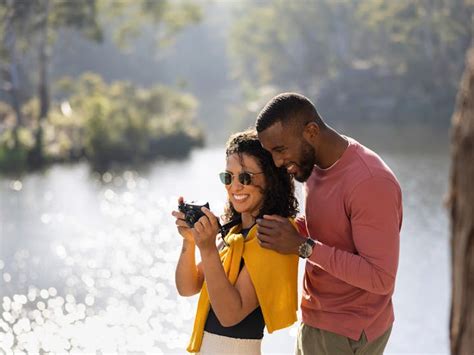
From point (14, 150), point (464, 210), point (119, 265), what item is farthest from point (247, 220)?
point (14, 150)

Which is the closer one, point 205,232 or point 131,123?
point 205,232

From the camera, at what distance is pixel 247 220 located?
260 centimetres

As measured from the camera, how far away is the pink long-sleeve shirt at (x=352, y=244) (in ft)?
7.76

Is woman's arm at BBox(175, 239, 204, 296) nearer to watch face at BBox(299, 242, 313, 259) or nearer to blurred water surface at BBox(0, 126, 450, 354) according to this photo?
watch face at BBox(299, 242, 313, 259)

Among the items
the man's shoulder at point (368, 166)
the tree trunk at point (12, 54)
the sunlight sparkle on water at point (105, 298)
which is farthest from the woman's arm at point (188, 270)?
the tree trunk at point (12, 54)

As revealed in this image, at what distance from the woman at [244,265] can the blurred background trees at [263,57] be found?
18.3 m

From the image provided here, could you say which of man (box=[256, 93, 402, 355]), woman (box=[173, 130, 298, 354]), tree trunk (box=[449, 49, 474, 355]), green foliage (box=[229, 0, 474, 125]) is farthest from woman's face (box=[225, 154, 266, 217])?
green foliage (box=[229, 0, 474, 125])

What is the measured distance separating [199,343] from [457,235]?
3.95ft

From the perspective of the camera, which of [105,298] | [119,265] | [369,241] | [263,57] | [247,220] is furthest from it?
[263,57]

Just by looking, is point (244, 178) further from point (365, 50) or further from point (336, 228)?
point (365, 50)

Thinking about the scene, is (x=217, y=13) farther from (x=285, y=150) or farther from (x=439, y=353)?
(x=285, y=150)

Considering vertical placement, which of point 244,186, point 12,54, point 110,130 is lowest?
point 244,186

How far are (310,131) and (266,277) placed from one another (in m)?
0.41

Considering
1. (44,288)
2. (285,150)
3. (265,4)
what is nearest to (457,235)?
(285,150)
